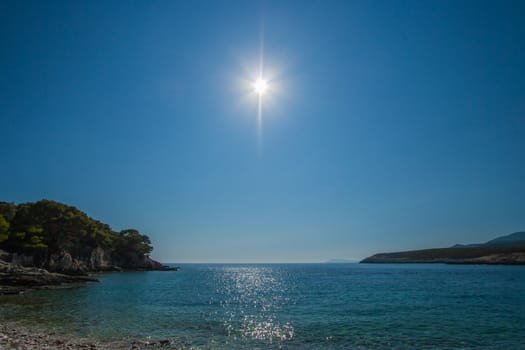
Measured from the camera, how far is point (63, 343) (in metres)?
20.8

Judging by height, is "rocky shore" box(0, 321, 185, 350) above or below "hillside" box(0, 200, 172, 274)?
below

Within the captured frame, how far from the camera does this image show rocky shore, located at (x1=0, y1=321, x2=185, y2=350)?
1961 cm

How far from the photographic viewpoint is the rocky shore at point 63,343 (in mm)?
19609

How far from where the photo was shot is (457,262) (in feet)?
649

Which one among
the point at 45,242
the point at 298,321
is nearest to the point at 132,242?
the point at 45,242

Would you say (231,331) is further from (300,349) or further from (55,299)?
(55,299)

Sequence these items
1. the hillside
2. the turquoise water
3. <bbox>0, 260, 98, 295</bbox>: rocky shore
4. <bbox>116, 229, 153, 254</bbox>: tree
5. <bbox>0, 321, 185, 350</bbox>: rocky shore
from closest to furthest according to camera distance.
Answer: <bbox>0, 321, 185, 350</bbox>: rocky shore
the turquoise water
<bbox>0, 260, 98, 295</bbox>: rocky shore
the hillside
<bbox>116, 229, 153, 254</bbox>: tree

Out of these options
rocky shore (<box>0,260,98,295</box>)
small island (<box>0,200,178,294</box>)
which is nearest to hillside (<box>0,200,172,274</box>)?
small island (<box>0,200,178,294</box>)

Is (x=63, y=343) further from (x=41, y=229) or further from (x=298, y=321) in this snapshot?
(x=41, y=229)

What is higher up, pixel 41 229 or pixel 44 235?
pixel 41 229

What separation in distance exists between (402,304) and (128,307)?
1357 inches

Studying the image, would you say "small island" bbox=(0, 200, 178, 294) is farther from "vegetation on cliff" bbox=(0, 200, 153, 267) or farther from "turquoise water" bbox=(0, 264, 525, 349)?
"turquoise water" bbox=(0, 264, 525, 349)

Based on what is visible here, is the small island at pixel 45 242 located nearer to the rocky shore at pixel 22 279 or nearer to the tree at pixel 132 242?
the rocky shore at pixel 22 279

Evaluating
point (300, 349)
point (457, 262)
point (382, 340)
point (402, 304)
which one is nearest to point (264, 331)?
point (300, 349)
